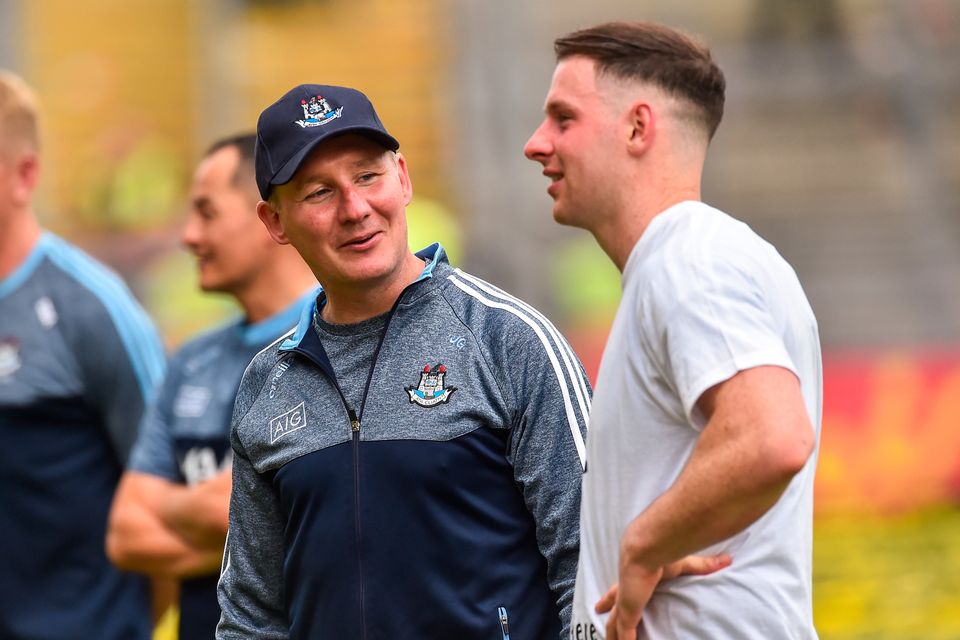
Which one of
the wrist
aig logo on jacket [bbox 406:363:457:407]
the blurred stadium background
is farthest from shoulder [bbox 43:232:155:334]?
the blurred stadium background

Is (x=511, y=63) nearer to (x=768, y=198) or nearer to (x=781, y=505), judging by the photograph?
(x=768, y=198)

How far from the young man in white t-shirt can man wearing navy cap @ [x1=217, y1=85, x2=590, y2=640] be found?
0.25 meters

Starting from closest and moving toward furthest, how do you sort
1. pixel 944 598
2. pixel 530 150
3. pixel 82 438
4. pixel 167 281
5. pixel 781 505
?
pixel 781 505 → pixel 530 150 → pixel 82 438 → pixel 944 598 → pixel 167 281

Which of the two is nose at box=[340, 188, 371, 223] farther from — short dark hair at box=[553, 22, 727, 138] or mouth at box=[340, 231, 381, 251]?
short dark hair at box=[553, 22, 727, 138]

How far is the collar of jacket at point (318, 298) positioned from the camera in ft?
10.0

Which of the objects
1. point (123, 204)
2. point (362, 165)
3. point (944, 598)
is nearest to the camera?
point (362, 165)

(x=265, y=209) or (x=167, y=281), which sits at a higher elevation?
Answer: (x=265, y=209)

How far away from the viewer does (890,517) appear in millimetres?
9664

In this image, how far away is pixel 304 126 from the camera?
293cm

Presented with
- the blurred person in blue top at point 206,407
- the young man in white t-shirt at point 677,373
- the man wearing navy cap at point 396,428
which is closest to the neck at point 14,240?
the blurred person in blue top at point 206,407

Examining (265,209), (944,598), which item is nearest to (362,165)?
(265,209)

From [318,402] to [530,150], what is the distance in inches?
26.2

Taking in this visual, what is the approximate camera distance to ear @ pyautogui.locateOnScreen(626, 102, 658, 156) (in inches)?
105

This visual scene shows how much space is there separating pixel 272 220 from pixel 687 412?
110 cm
